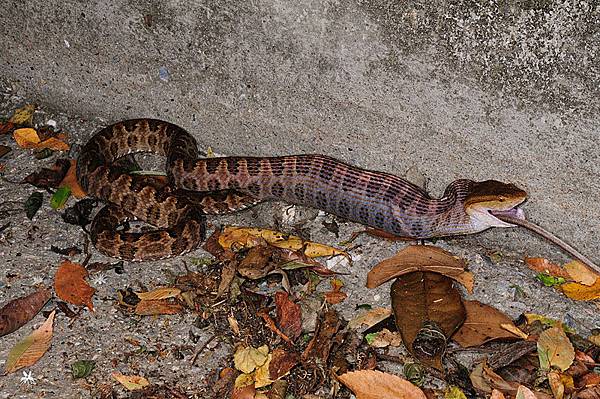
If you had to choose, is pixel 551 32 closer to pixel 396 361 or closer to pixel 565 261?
pixel 565 261

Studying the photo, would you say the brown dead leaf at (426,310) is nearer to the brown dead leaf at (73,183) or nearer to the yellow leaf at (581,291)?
the yellow leaf at (581,291)

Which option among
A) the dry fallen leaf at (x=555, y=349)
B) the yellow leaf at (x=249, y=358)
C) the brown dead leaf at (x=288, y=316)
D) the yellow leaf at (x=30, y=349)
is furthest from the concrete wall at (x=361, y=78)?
the yellow leaf at (x=30, y=349)

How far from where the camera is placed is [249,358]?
14.5ft

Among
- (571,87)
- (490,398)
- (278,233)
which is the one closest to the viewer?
(490,398)

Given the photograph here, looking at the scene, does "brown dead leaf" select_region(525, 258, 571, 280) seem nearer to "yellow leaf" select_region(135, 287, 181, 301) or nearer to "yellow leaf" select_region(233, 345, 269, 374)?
"yellow leaf" select_region(233, 345, 269, 374)

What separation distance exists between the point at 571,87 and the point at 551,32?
30 centimetres

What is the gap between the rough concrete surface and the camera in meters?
4.49

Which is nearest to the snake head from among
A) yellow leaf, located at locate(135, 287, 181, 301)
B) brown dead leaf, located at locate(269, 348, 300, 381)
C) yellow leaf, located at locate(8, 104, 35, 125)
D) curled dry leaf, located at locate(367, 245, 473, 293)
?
curled dry leaf, located at locate(367, 245, 473, 293)

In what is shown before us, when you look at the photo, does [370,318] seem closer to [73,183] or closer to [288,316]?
[288,316]

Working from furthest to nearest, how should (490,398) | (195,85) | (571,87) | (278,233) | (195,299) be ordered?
(195,85), (278,233), (195,299), (571,87), (490,398)

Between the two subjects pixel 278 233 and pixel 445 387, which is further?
pixel 278 233

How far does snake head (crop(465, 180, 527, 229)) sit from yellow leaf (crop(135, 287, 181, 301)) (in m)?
1.65

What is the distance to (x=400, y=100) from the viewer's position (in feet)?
16.4

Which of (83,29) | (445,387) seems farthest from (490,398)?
(83,29)
